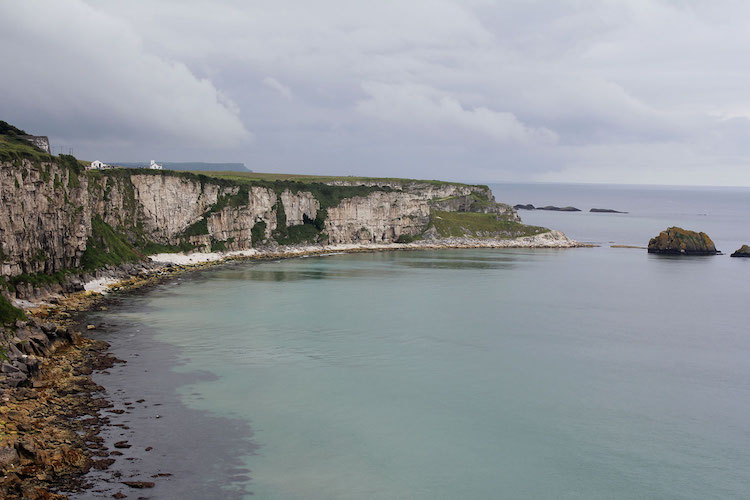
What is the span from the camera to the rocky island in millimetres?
23703

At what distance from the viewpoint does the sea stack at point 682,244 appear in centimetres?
10856

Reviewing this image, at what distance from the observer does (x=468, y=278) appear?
244 ft

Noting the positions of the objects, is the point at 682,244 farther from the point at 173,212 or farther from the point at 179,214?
the point at 173,212

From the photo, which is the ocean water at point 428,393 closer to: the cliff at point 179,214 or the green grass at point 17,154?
the cliff at point 179,214

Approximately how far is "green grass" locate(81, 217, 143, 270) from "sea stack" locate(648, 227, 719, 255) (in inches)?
3456

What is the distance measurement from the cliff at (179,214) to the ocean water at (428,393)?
29.9 ft

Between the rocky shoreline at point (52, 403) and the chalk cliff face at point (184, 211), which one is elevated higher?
the chalk cliff face at point (184, 211)

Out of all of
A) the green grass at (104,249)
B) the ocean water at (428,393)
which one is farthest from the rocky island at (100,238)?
the ocean water at (428,393)

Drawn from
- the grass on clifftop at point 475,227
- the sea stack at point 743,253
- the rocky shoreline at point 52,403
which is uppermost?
the grass on clifftop at point 475,227

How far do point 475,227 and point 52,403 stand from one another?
10574 centimetres

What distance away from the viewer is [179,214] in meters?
86.9

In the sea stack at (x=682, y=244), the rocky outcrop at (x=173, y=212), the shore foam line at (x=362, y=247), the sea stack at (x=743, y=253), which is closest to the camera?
the rocky outcrop at (x=173, y=212)

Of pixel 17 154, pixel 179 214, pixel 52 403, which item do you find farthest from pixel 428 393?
pixel 179 214

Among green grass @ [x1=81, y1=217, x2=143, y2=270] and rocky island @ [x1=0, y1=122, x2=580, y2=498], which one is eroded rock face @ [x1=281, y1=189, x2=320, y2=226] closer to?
rocky island @ [x1=0, y1=122, x2=580, y2=498]
